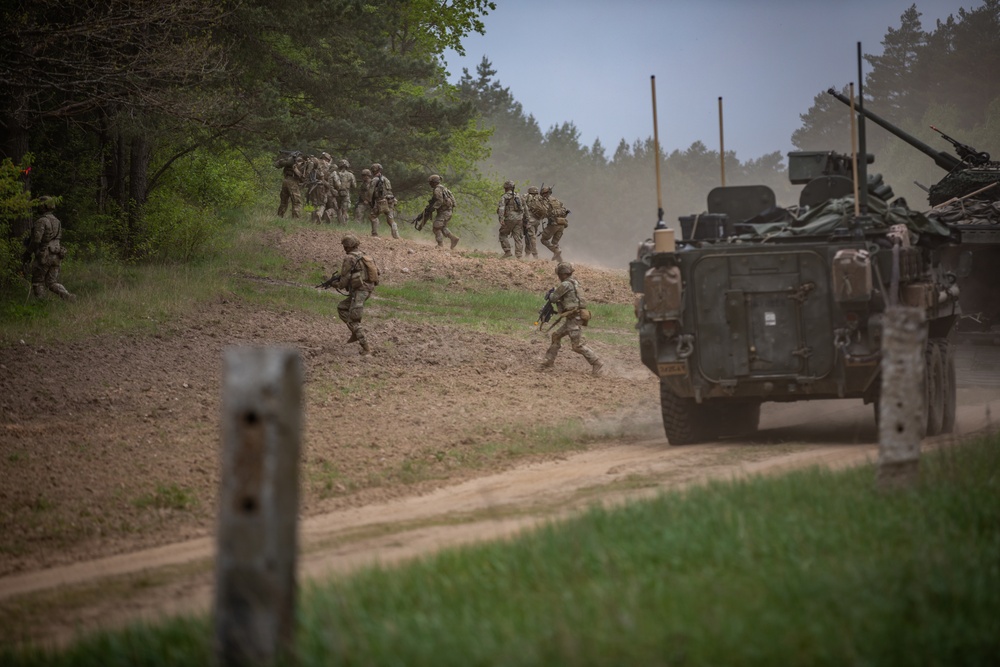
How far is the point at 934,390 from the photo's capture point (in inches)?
508

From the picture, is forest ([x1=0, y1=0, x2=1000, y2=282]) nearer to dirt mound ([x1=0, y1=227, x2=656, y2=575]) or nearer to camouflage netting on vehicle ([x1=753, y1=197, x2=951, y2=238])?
dirt mound ([x1=0, y1=227, x2=656, y2=575])

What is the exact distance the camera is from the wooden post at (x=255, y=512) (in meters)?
4.23

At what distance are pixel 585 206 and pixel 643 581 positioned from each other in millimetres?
100265

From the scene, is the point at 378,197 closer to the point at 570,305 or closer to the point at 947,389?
the point at 570,305

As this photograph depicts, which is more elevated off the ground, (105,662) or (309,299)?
(309,299)

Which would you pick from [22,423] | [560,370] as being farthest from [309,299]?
[22,423]


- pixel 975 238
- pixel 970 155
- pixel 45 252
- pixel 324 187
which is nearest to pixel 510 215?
pixel 324 187

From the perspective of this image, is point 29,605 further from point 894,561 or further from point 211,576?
point 894,561

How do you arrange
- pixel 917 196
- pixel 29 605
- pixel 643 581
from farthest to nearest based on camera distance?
pixel 917 196, pixel 29 605, pixel 643 581

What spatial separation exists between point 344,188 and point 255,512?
31.0 metres

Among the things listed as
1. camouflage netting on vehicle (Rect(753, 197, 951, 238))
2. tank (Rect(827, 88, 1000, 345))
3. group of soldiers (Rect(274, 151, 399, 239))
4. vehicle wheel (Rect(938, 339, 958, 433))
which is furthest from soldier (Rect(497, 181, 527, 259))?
vehicle wheel (Rect(938, 339, 958, 433))

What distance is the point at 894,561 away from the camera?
589 centimetres

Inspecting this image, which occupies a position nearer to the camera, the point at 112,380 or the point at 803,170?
the point at 803,170

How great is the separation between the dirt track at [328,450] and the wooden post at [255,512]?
9.13 ft
